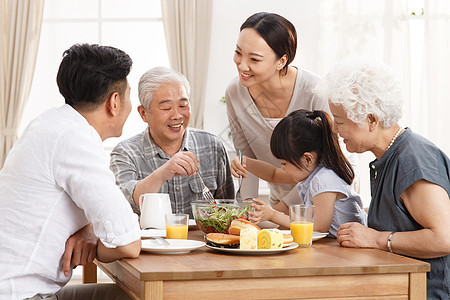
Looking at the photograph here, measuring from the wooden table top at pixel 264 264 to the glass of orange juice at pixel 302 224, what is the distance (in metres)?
0.07

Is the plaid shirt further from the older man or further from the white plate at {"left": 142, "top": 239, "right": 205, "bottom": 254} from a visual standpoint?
the white plate at {"left": 142, "top": 239, "right": 205, "bottom": 254}

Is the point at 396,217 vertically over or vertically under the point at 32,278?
→ over

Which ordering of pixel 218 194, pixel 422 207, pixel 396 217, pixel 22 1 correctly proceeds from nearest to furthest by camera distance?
pixel 422 207 < pixel 396 217 < pixel 218 194 < pixel 22 1

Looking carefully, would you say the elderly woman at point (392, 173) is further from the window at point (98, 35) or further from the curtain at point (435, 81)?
the window at point (98, 35)

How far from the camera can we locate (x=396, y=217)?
6.28ft

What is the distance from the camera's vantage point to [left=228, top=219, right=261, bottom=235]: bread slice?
1.92 metres

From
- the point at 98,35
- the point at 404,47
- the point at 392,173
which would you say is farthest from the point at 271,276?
the point at 98,35

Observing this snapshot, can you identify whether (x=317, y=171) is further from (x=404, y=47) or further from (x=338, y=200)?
(x=404, y=47)

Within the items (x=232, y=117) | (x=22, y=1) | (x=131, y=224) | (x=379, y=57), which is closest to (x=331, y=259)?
(x=131, y=224)

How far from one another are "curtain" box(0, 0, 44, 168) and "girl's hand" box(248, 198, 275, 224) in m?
3.68

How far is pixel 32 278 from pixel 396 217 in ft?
3.73

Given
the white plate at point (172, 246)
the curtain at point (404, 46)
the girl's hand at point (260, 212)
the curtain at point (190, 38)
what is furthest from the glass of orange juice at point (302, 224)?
the curtain at point (404, 46)

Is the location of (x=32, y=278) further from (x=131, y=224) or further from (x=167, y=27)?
(x=167, y=27)

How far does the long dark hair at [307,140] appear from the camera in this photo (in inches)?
90.6
